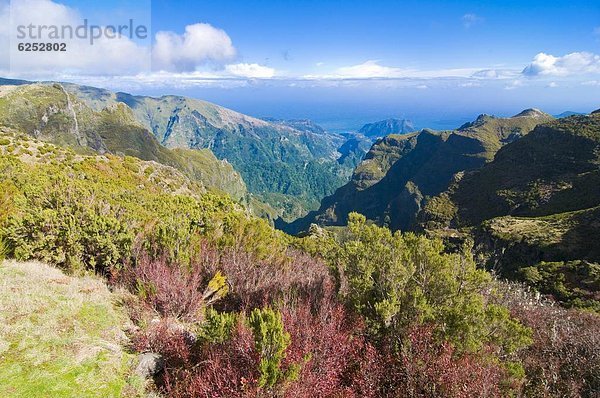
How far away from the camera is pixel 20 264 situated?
51.6 feet

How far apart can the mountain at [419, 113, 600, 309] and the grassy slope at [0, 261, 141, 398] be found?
1023 inches

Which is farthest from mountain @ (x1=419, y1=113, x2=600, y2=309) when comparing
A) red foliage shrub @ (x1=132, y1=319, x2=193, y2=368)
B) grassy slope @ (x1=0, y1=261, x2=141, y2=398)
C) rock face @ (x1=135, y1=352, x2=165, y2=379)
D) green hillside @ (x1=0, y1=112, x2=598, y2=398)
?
grassy slope @ (x1=0, y1=261, x2=141, y2=398)

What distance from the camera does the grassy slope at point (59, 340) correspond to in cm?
901

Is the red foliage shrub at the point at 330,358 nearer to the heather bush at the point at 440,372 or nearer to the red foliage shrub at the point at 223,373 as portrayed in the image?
the heather bush at the point at 440,372

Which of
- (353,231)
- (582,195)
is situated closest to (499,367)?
(353,231)

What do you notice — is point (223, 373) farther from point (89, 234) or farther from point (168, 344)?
point (89, 234)

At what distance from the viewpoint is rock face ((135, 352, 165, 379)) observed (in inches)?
408

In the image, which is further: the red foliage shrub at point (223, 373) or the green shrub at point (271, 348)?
the red foliage shrub at point (223, 373)

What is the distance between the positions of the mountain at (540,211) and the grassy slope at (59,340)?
26.0 meters

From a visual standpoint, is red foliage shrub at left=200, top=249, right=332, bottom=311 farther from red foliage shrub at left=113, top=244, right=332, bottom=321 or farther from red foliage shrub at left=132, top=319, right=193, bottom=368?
red foliage shrub at left=132, top=319, right=193, bottom=368

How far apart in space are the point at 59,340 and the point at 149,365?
2847 mm

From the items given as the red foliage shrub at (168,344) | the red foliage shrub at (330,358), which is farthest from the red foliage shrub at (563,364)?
the red foliage shrub at (168,344)

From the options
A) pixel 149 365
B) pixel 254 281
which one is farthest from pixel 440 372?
pixel 254 281

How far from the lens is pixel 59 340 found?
10625 millimetres
